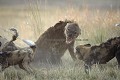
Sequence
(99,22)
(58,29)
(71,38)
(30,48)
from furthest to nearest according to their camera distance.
Answer: (99,22)
(58,29)
(71,38)
(30,48)

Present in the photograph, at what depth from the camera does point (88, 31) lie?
219 inches

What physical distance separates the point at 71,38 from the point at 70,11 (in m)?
1.25

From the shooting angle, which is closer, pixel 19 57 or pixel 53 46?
pixel 19 57

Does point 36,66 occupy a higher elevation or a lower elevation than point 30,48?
lower

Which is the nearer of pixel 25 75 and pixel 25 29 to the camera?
pixel 25 75

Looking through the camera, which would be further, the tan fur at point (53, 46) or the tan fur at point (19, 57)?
the tan fur at point (53, 46)

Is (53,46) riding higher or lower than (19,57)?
lower

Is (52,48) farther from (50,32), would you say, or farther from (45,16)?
(45,16)

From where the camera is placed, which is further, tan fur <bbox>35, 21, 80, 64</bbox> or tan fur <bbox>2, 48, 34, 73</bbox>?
tan fur <bbox>35, 21, 80, 64</bbox>

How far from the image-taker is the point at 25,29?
578 cm

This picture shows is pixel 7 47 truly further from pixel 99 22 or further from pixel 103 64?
pixel 99 22

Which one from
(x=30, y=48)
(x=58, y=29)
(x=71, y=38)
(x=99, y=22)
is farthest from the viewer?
(x=99, y=22)

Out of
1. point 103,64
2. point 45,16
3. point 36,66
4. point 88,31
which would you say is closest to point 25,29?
point 45,16

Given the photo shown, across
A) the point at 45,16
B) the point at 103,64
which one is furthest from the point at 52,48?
the point at 45,16
